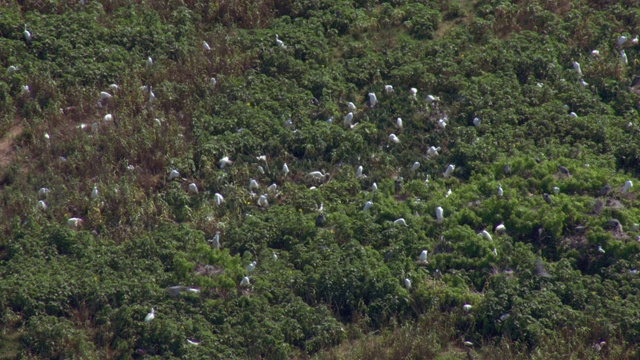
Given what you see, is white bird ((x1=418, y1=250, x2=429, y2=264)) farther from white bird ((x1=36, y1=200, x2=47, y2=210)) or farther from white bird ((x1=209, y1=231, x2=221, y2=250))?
white bird ((x1=36, y1=200, x2=47, y2=210))

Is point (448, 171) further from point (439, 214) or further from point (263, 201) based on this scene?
point (263, 201)

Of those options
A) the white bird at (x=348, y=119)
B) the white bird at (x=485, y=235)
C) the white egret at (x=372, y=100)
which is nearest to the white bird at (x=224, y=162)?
the white bird at (x=348, y=119)

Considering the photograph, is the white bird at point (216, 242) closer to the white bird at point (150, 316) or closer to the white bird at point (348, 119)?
the white bird at point (150, 316)

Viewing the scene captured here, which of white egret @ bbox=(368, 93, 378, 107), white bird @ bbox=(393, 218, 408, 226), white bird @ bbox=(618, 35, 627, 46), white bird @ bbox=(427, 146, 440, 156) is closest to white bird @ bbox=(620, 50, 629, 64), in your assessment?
white bird @ bbox=(618, 35, 627, 46)

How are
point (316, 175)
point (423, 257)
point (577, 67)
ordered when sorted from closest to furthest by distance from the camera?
point (423, 257) → point (316, 175) → point (577, 67)

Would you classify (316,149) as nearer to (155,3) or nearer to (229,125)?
(229,125)

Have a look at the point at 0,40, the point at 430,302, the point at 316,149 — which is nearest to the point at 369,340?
the point at 430,302

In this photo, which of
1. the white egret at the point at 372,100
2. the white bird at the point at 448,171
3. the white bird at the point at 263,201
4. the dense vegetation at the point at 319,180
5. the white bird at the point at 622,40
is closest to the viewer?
the dense vegetation at the point at 319,180

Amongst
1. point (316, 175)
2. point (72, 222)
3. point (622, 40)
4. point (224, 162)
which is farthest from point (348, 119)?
point (622, 40)
